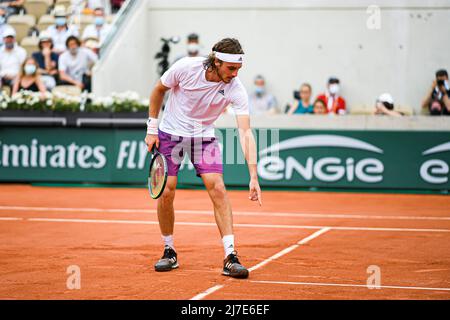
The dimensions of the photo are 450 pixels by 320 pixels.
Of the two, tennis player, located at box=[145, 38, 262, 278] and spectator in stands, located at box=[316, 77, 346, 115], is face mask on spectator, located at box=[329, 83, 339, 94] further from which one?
tennis player, located at box=[145, 38, 262, 278]

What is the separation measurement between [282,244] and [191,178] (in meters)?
7.36

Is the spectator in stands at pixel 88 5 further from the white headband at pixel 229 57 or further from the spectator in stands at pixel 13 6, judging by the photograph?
the white headband at pixel 229 57

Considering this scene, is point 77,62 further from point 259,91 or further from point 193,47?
point 259,91

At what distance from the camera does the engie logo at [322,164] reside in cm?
1617

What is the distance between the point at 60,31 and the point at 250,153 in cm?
1383

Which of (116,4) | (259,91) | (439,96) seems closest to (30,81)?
(259,91)

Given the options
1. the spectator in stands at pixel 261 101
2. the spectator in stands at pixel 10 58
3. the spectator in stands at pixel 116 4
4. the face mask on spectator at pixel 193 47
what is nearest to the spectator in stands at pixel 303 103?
the spectator in stands at pixel 261 101

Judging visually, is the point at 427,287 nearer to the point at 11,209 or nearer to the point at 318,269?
the point at 318,269

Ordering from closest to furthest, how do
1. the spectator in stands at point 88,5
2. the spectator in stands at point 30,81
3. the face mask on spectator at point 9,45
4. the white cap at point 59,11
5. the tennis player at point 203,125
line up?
the tennis player at point 203,125 < the spectator in stands at point 30,81 < the face mask on spectator at point 9,45 < the white cap at point 59,11 < the spectator in stands at point 88,5

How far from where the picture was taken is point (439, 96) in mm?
17703

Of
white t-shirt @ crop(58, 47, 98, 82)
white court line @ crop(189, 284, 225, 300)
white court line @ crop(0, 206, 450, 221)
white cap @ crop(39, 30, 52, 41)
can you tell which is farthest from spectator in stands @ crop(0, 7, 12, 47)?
white court line @ crop(189, 284, 225, 300)

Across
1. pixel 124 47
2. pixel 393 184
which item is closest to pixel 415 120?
pixel 393 184

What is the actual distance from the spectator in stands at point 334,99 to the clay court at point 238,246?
3.18 metres

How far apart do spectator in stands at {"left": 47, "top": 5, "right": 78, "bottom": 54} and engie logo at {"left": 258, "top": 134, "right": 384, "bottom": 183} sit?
6113 millimetres
